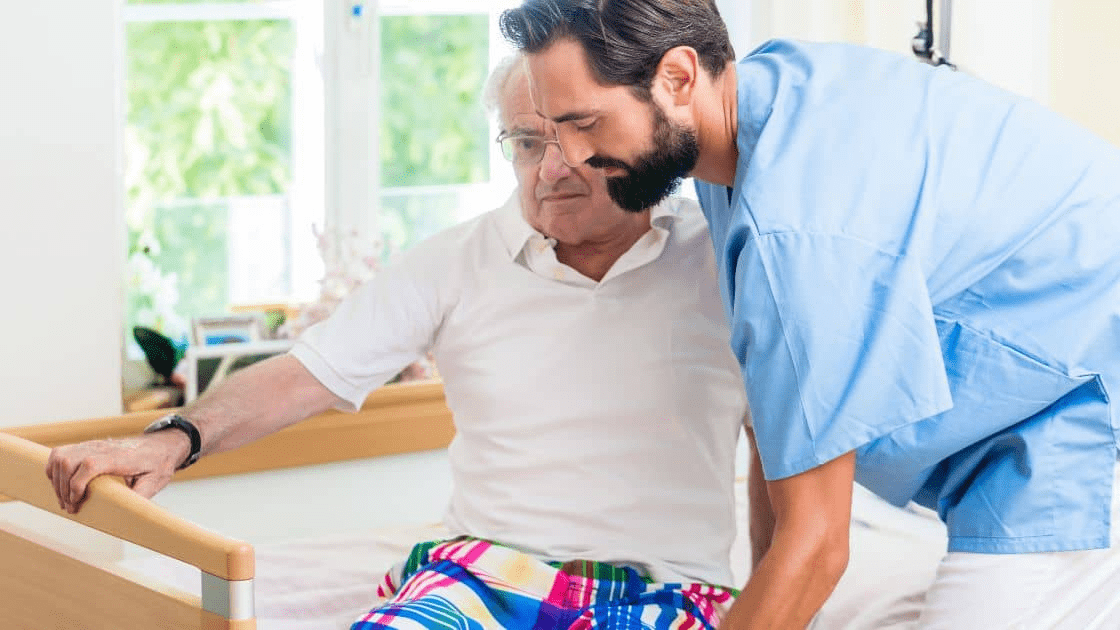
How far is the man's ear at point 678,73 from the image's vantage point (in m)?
1.38

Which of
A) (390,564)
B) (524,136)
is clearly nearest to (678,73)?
(524,136)

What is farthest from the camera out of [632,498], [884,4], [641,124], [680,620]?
[884,4]

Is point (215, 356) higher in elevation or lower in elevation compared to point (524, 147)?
lower

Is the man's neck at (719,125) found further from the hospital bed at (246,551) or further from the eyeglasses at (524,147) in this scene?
the hospital bed at (246,551)

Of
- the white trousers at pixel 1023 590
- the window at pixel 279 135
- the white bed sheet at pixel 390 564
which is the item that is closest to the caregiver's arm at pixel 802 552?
the white trousers at pixel 1023 590

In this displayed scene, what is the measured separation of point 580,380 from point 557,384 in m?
0.03

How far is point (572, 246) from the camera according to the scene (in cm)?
185

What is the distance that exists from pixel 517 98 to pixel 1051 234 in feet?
2.33

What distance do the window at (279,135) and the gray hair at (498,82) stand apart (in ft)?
3.52

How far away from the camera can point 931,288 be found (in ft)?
4.37

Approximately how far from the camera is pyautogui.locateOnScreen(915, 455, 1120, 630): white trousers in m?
1.40

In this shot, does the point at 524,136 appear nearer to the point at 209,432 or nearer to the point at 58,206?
the point at 209,432

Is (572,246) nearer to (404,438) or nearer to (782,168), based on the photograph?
(782,168)

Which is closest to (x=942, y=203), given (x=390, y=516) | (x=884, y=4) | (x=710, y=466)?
(x=710, y=466)
